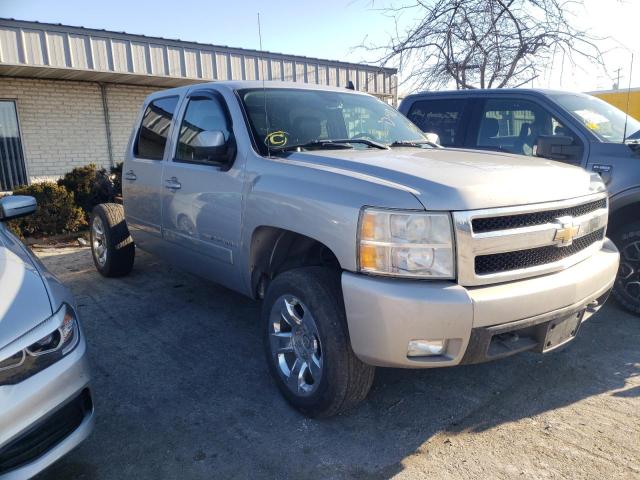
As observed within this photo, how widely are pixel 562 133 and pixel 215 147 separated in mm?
3257

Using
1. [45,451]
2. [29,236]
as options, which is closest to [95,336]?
[45,451]

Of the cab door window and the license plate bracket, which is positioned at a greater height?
the cab door window

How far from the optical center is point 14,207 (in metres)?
3.29

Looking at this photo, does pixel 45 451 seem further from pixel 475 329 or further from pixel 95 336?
pixel 95 336

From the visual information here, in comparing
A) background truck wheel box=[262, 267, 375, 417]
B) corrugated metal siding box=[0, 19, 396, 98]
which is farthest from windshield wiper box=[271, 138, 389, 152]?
corrugated metal siding box=[0, 19, 396, 98]

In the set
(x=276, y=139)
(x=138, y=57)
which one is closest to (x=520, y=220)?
(x=276, y=139)

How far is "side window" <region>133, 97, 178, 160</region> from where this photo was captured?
4.62m

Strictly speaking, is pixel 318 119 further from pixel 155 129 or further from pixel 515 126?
pixel 515 126

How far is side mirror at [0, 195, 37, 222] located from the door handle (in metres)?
1.11

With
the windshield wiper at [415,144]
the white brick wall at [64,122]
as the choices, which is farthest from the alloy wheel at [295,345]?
the white brick wall at [64,122]

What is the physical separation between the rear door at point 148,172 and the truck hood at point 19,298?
1991 millimetres

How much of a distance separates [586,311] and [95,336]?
3.79 m

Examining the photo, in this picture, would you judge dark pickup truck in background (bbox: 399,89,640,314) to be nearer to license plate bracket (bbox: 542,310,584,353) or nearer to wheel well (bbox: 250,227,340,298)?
license plate bracket (bbox: 542,310,584,353)

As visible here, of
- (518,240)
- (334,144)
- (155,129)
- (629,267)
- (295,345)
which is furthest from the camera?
(155,129)
